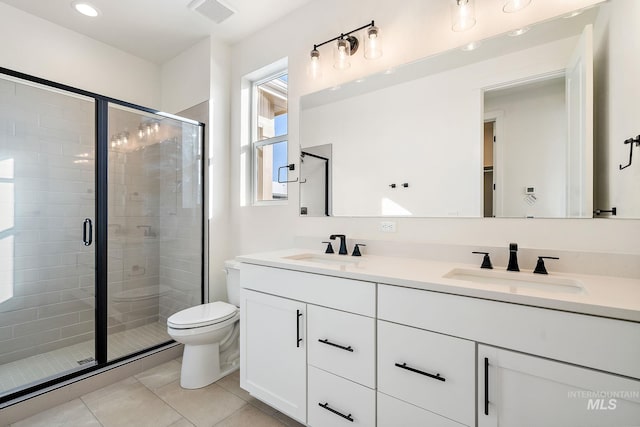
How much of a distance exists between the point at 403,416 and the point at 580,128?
1410mm

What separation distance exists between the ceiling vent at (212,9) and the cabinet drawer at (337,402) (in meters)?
2.47

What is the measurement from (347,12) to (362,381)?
7.10ft

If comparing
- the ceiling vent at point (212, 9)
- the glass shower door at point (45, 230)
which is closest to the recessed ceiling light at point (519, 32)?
the ceiling vent at point (212, 9)

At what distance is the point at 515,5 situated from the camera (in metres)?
1.34

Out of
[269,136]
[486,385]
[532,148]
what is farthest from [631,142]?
[269,136]

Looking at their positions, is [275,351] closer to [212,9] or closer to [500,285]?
[500,285]

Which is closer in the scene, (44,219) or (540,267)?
(540,267)

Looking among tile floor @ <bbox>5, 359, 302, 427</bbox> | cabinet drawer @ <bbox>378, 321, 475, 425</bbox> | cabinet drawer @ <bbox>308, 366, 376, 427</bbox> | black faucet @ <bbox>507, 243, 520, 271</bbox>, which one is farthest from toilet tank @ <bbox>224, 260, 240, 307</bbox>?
black faucet @ <bbox>507, 243, 520, 271</bbox>

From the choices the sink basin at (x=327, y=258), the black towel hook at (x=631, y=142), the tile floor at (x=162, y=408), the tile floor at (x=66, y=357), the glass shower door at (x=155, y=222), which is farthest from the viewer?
the glass shower door at (x=155, y=222)

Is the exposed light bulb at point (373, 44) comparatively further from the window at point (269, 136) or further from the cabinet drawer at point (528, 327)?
the cabinet drawer at point (528, 327)

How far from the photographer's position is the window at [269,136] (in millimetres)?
2420

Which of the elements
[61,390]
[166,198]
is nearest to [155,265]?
[166,198]

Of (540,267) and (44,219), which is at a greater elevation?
(44,219)

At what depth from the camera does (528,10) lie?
135cm
